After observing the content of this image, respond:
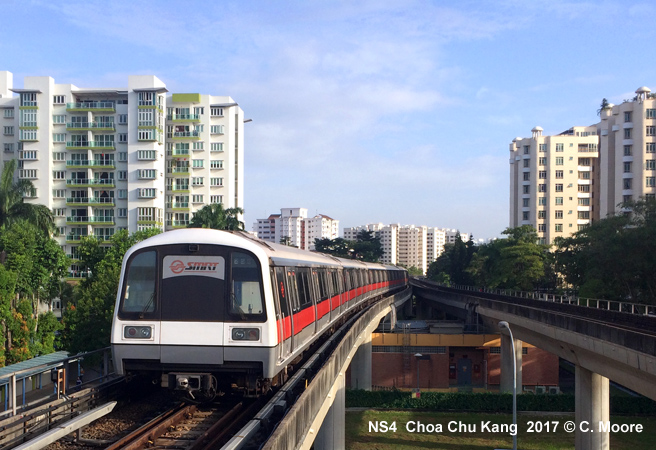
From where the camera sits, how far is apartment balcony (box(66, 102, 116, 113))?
68494 mm

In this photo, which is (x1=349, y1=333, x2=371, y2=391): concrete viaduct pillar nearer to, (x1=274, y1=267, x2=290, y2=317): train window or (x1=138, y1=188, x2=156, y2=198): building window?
(x1=274, y1=267, x2=290, y2=317): train window

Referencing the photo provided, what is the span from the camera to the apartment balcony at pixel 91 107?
68494 mm

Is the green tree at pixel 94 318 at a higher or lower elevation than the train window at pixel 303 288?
lower

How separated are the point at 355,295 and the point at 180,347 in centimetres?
2032

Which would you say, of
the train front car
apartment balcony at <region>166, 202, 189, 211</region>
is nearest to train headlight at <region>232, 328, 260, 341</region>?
the train front car

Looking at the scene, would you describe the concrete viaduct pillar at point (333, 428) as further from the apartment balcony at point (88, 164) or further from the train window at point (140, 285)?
the apartment balcony at point (88, 164)

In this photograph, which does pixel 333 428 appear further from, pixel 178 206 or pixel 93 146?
pixel 93 146

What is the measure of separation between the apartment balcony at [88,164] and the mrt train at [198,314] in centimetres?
6223

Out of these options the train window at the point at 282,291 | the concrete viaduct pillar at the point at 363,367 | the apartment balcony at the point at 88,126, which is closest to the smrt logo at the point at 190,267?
the train window at the point at 282,291

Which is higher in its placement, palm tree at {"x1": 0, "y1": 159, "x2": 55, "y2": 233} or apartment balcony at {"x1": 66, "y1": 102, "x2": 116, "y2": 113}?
apartment balcony at {"x1": 66, "y1": 102, "x2": 116, "y2": 113}

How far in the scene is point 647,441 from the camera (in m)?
30.2

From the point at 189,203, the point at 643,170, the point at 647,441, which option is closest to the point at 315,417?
the point at 647,441

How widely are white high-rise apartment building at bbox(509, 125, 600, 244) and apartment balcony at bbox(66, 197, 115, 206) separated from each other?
52999mm

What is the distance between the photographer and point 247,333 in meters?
10.7
